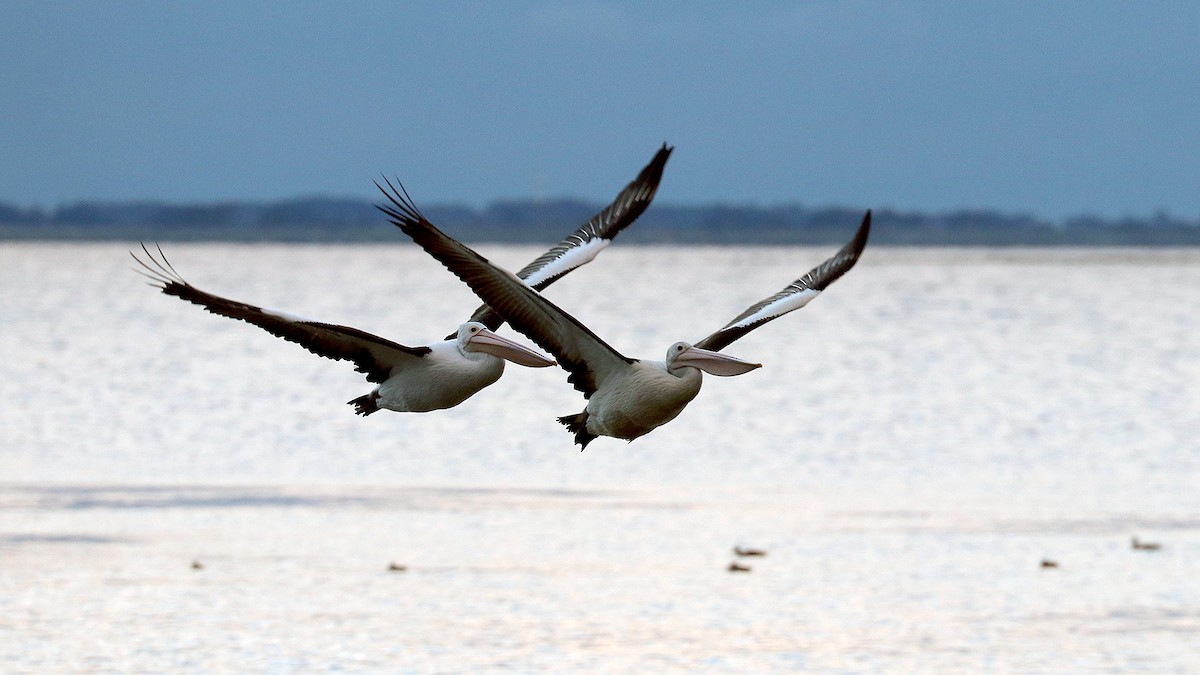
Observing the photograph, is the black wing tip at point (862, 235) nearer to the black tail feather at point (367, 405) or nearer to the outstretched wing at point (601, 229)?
the outstretched wing at point (601, 229)

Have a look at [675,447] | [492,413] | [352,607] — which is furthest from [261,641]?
[492,413]

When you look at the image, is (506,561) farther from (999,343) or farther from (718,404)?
(999,343)

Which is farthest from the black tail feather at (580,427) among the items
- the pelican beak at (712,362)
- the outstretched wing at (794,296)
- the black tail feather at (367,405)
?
the black tail feather at (367,405)

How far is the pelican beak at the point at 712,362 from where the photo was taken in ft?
30.6

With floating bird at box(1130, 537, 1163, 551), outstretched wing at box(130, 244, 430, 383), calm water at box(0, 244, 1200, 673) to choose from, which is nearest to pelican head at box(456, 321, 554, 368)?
outstretched wing at box(130, 244, 430, 383)

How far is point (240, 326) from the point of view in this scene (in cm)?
12912

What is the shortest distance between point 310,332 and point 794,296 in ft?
12.5

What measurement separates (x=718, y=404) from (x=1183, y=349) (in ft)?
155

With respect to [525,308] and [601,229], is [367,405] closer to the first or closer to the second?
[525,308]

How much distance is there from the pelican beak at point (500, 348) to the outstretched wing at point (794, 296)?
3.97 feet

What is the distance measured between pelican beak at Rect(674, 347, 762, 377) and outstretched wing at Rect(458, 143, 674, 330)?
5.79 ft

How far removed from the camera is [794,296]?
1191cm

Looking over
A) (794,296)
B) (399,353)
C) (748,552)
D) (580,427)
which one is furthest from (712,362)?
(748,552)

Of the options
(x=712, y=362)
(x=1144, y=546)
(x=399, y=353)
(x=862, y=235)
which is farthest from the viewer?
(x=1144, y=546)
